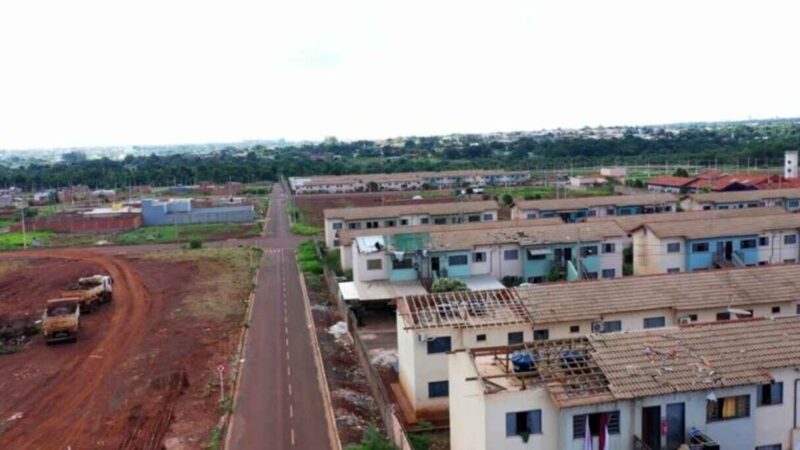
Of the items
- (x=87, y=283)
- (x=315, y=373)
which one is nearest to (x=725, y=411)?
(x=315, y=373)

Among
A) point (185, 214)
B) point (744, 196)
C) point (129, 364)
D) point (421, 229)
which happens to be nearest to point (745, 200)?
point (744, 196)

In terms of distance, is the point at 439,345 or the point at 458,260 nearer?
the point at 439,345

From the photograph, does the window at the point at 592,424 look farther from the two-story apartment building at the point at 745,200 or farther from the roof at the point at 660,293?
the two-story apartment building at the point at 745,200

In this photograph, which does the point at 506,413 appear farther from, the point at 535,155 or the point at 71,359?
the point at 535,155

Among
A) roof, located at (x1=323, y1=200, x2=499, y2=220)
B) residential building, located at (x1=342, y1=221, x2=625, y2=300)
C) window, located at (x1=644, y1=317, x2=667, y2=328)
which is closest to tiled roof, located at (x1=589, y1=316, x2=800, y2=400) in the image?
window, located at (x1=644, y1=317, x2=667, y2=328)

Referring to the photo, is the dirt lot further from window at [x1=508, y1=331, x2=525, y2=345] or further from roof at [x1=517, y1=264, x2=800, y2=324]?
roof at [x1=517, y1=264, x2=800, y2=324]

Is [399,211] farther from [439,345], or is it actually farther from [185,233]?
[439,345]

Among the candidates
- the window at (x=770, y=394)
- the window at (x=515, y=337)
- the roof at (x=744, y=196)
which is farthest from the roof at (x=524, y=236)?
the window at (x=770, y=394)
